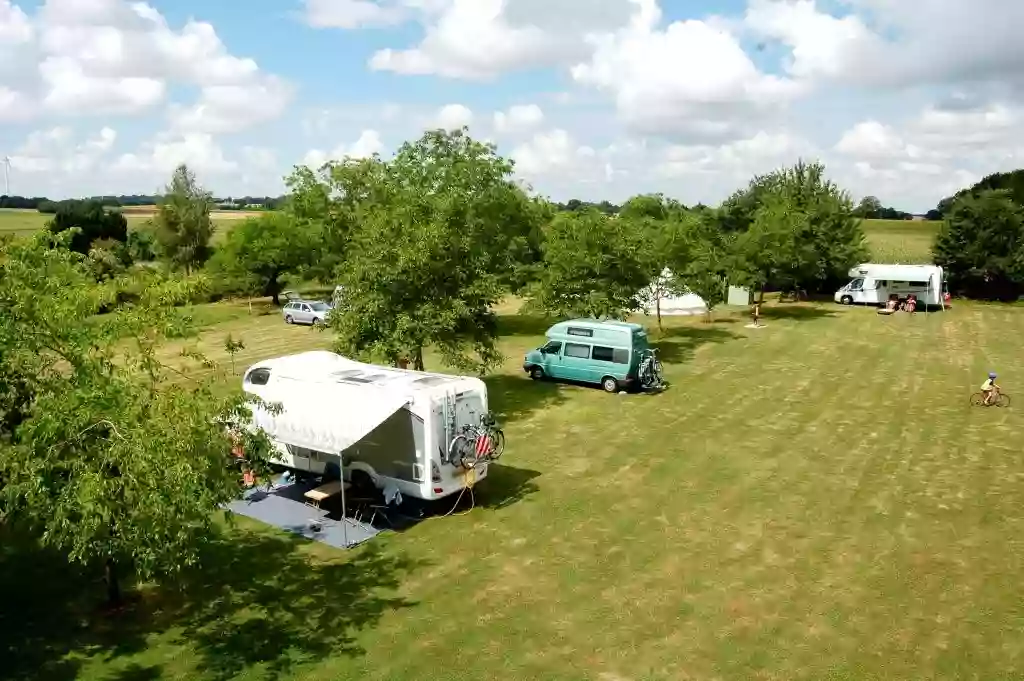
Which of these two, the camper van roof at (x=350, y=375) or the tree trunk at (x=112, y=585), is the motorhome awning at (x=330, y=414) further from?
the tree trunk at (x=112, y=585)

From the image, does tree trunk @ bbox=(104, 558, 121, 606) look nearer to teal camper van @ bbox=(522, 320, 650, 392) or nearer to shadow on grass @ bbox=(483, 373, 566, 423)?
shadow on grass @ bbox=(483, 373, 566, 423)

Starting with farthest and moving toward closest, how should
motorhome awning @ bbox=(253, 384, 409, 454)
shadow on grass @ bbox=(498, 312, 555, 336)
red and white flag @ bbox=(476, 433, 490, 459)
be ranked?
shadow on grass @ bbox=(498, 312, 555, 336), red and white flag @ bbox=(476, 433, 490, 459), motorhome awning @ bbox=(253, 384, 409, 454)

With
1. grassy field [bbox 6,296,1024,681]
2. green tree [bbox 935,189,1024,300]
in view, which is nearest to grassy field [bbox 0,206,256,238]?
green tree [bbox 935,189,1024,300]

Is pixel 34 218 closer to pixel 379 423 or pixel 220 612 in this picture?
pixel 379 423

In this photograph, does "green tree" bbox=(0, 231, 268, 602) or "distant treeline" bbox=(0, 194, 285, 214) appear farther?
"distant treeline" bbox=(0, 194, 285, 214)

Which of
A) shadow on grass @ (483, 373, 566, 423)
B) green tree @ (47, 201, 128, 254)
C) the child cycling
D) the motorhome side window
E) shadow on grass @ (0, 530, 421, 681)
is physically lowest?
shadow on grass @ (0, 530, 421, 681)

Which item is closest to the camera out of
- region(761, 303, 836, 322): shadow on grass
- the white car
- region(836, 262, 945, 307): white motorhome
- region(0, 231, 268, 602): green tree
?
region(0, 231, 268, 602): green tree

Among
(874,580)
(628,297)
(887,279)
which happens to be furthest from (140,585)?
(887,279)
